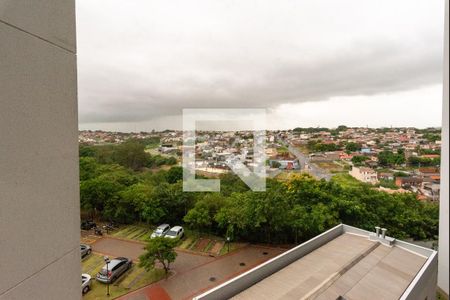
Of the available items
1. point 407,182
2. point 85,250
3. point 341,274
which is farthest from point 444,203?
point 407,182

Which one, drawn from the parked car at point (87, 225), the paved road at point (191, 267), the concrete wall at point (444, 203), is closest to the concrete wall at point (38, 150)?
the concrete wall at point (444, 203)

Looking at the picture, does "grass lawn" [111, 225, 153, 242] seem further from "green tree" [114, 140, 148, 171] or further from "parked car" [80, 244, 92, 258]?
"green tree" [114, 140, 148, 171]

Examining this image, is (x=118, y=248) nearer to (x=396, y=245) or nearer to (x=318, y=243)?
(x=318, y=243)

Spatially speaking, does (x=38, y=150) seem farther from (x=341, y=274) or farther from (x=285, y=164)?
(x=285, y=164)

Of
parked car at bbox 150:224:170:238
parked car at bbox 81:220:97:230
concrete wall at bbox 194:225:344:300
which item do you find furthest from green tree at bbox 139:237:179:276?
parked car at bbox 81:220:97:230

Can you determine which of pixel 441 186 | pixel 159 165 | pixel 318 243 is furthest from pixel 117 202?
pixel 441 186

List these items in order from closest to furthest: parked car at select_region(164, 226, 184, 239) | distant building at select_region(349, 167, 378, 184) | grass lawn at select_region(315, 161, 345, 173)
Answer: parked car at select_region(164, 226, 184, 239), distant building at select_region(349, 167, 378, 184), grass lawn at select_region(315, 161, 345, 173)
